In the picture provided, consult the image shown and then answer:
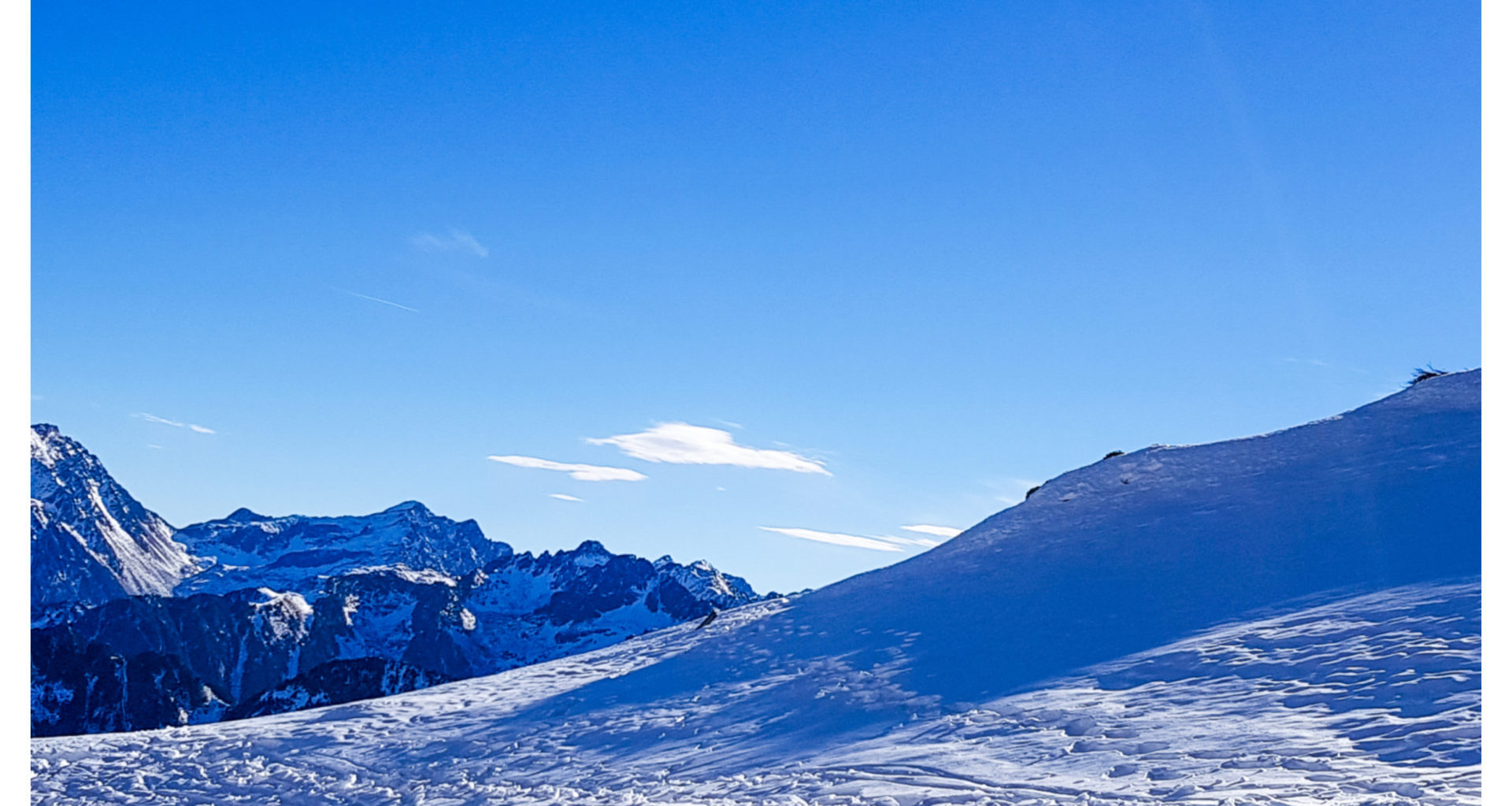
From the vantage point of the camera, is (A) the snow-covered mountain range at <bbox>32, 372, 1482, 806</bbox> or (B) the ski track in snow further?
(A) the snow-covered mountain range at <bbox>32, 372, 1482, 806</bbox>

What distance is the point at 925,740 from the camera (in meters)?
14.0

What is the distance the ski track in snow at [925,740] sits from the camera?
1091 centimetres

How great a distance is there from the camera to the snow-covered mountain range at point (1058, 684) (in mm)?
11656

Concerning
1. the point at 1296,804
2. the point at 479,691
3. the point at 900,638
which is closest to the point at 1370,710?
the point at 1296,804

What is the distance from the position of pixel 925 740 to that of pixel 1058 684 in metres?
2.49

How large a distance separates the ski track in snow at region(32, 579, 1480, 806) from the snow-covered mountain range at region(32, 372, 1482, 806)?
50mm

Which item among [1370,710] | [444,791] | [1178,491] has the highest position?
[1178,491]

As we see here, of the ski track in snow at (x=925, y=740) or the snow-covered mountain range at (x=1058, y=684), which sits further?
the snow-covered mountain range at (x=1058, y=684)

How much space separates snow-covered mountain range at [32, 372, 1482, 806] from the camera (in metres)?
11.7

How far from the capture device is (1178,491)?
24891 mm

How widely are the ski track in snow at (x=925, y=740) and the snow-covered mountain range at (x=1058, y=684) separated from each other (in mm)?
50

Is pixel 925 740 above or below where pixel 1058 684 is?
below
